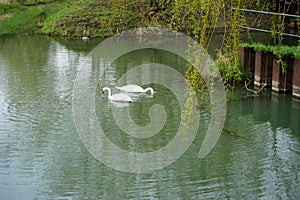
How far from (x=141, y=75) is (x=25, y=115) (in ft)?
12.2

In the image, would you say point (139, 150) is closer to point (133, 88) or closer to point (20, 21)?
point (133, 88)

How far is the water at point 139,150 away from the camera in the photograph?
6664 mm

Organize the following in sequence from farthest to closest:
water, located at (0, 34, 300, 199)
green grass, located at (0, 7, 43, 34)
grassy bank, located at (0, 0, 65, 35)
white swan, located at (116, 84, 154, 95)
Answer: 1. grassy bank, located at (0, 0, 65, 35)
2. green grass, located at (0, 7, 43, 34)
3. white swan, located at (116, 84, 154, 95)
4. water, located at (0, 34, 300, 199)

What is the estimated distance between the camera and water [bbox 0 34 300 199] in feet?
21.9

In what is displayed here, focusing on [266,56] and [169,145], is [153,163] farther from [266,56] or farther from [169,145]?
[266,56]

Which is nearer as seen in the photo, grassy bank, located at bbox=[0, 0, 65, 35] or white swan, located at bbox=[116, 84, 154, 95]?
white swan, located at bbox=[116, 84, 154, 95]

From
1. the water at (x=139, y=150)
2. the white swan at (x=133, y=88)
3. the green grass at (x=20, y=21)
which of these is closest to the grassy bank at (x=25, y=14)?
the green grass at (x=20, y=21)

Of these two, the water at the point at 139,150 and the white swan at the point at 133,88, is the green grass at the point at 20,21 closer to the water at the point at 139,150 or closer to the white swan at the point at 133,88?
the water at the point at 139,150

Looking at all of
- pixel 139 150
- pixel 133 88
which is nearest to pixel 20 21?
pixel 133 88

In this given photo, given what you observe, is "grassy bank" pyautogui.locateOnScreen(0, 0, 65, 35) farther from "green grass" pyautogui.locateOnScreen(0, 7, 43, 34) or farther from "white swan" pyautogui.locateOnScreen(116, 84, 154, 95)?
"white swan" pyautogui.locateOnScreen(116, 84, 154, 95)

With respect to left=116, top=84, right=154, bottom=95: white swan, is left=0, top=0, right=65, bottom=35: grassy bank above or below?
above

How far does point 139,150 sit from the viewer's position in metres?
7.99

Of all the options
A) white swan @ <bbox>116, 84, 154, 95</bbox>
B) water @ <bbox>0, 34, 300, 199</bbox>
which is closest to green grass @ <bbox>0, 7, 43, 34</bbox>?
water @ <bbox>0, 34, 300, 199</bbox>

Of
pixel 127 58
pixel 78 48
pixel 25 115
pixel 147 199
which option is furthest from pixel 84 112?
pixel 78 48
